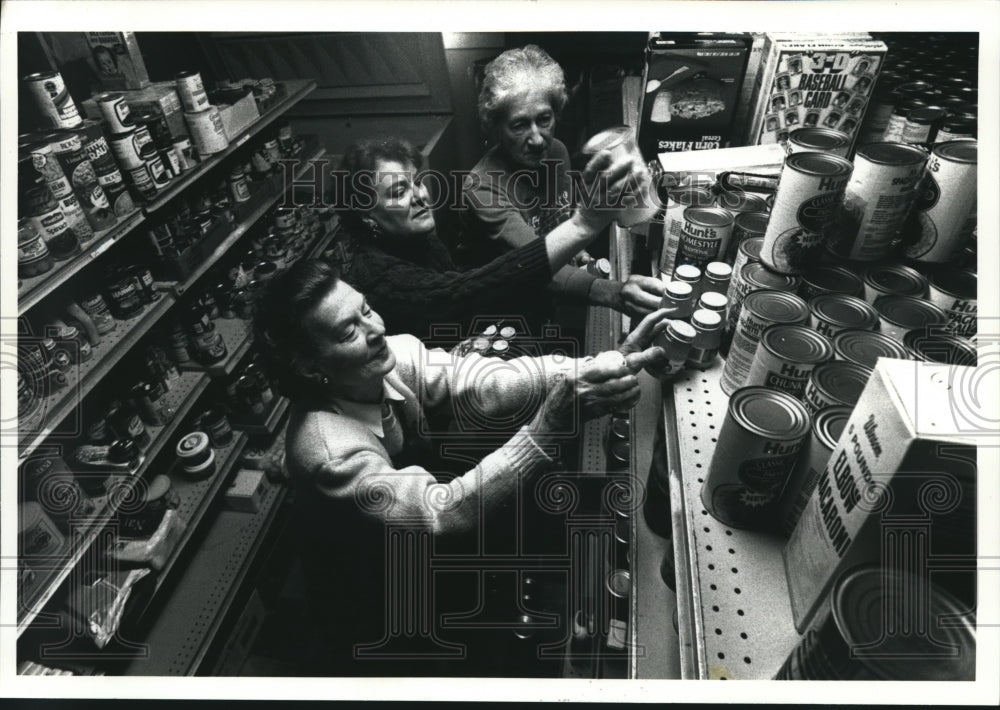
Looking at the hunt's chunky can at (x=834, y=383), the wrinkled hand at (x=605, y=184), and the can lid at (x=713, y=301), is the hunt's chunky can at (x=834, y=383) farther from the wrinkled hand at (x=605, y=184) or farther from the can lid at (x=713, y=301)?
the wrinkled hand at (x=605, y=184)

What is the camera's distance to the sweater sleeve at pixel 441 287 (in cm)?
150

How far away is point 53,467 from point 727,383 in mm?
1758

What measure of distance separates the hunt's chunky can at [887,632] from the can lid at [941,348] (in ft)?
1.31

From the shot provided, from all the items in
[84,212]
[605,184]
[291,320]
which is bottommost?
[291,320]

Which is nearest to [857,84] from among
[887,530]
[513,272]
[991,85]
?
[991,85]

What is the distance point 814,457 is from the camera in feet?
2.44

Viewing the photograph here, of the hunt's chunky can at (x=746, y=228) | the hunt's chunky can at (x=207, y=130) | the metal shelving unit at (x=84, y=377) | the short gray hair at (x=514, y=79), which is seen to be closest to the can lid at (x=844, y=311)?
the hunt's chunky can at (x=746, y=228)

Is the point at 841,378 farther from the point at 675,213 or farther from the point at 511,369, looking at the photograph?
the point at 511,369

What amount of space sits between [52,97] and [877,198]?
6.79ft

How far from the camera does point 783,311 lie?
37.9 inches

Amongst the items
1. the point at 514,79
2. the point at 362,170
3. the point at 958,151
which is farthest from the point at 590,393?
the point at 514,79

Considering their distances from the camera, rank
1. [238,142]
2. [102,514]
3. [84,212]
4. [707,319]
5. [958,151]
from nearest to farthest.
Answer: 1. [958,151]
2. [707,319]
3. [84,212]
4. [102,514]
5. [238,142]

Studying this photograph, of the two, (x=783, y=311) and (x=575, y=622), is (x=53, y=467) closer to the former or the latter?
(x=575, y=622)

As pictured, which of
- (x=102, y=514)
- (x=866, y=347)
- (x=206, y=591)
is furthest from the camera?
(x=206, y=591)
